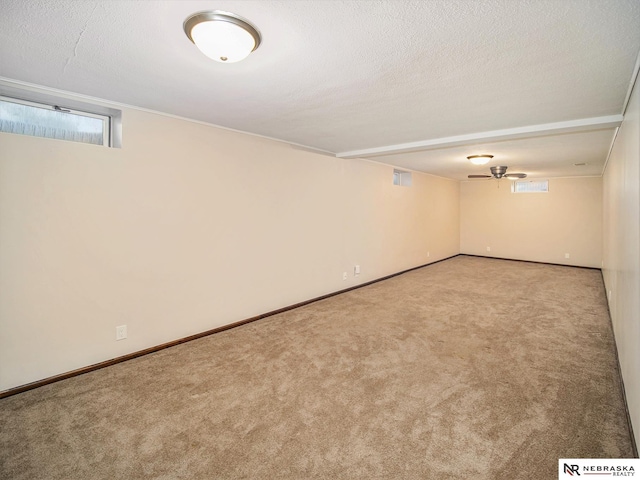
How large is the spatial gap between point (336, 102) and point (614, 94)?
6.72 feet

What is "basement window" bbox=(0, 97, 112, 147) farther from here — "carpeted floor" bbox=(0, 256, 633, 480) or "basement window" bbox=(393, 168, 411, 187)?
"basement window" bbox=(393, 168, 411, 187)

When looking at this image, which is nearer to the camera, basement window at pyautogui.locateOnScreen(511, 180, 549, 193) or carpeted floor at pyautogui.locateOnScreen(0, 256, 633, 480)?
carpeted floor at pyautogui.locateOnScreen(0, 256, 633, 480)

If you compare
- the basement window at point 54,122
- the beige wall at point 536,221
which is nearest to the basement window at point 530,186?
the beige wall at point 536,221


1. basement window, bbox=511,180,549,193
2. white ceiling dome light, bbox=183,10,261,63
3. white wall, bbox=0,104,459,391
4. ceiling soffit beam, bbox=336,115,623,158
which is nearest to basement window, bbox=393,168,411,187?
white wall, bbox=0,104,459,391

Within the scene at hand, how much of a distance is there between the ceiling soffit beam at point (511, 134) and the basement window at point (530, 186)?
5601 mm

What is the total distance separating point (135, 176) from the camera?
286 cm

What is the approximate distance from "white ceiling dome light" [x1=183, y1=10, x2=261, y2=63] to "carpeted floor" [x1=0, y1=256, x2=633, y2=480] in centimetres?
218

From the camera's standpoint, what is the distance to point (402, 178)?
22.4 feet

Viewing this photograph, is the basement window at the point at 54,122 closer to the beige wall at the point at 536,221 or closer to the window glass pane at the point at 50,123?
the window glass pane at the point at 50,123

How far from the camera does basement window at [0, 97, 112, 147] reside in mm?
2387

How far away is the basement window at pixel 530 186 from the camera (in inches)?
309

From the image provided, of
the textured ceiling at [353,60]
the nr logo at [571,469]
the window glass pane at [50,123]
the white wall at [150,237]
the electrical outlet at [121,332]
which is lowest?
the nr logo at [571,469]

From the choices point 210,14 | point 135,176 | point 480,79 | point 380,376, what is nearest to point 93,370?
point 135,176

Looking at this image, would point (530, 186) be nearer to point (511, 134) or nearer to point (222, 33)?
point (511, 134)
